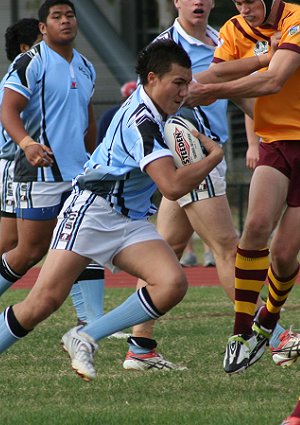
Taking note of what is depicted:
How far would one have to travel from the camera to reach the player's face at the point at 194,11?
799cm

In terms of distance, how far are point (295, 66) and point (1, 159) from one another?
3366 mm

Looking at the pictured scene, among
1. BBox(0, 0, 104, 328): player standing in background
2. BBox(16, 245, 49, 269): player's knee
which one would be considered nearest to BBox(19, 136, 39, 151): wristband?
Result: BBox(0, 0, 104, 328): player standing in background

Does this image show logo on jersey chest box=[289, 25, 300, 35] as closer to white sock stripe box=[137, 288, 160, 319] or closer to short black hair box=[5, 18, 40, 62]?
white sock stripe box=[137, 288, 160, 319]

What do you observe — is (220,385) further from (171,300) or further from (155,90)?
(155,90)

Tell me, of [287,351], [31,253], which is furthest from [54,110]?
[287,351]

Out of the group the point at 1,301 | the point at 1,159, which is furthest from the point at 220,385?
the point at 1,301

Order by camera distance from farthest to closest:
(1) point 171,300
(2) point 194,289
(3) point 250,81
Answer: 1. (2) point 194,289
2. (3) point 250,81
3. (1) point 171,300

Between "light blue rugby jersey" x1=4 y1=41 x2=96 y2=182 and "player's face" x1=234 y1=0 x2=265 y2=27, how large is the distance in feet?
5.60

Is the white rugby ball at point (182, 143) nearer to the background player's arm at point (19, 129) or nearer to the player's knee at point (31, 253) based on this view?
the background player's arm at point (19, 129)

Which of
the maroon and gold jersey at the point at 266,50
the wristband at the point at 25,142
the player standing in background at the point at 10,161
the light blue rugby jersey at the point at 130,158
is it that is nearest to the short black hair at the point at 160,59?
the light blue rugby jersey at the point at 130,158

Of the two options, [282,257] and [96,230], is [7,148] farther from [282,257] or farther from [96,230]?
[96,230]

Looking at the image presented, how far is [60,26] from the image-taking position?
827 centimetres

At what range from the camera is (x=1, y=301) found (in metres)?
11.6

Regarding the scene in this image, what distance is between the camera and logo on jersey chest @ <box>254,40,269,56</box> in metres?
7.28
